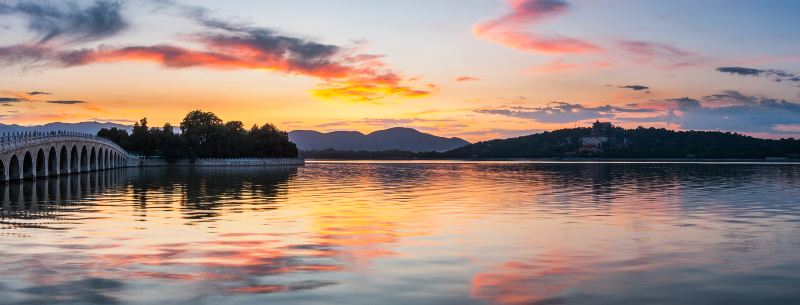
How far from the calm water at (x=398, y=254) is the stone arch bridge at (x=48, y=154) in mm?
32048

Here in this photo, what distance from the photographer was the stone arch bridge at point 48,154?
7331 centimetres

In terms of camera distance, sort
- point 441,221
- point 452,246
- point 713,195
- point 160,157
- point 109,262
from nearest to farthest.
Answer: point 109,262 → point 452,246 → point 441,221 → point 713,195 → point 160,157

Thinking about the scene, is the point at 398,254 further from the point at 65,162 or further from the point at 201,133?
the point at 201,133

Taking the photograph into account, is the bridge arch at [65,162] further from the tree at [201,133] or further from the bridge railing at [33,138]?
the tree at [201,133]

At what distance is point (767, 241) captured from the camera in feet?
90.4

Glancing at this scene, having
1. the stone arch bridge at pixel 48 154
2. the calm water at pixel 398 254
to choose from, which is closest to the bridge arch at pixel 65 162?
the stone arch bridge at pixel 48 154

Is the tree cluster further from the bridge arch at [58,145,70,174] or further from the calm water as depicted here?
the calm water

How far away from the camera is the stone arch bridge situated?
7331 centimetres

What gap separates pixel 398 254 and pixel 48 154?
78.5 m

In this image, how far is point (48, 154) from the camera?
294ft

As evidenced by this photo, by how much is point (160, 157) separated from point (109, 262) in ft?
547

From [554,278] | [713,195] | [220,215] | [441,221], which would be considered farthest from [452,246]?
[713,195]

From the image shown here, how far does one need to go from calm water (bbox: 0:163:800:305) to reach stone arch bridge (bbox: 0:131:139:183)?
105 feet

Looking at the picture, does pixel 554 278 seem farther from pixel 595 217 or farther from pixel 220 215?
pixel 220 215
